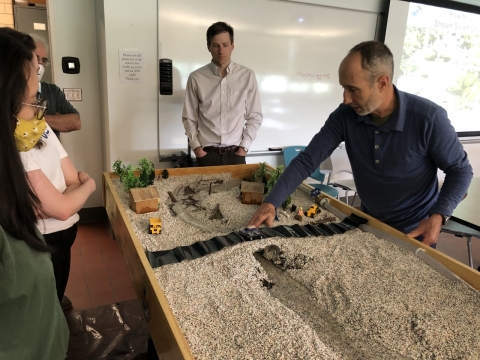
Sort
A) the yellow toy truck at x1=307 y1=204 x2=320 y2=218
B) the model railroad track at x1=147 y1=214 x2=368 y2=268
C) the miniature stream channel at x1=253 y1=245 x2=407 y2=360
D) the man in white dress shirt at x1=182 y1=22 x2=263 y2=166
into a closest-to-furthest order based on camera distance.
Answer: the miniature stream channel at x1=253 y1=245 x2=407 y2=360
the model railroad track at x1=147 y1=214 x2=368 y2=268
the yellow toy truck at x1=307 y1=204 x2=320 y2=218
the man in white dress shirt at x1=182 y1=22 x2=263 y2=166

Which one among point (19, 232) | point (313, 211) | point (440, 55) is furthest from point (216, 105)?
point (440, 55)

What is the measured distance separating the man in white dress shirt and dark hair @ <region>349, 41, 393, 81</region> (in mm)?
1429

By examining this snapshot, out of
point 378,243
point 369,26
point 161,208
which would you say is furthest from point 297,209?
point 369,26

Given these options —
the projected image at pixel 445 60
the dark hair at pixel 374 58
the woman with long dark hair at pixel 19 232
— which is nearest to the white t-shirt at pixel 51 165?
the woman with long dark hair at pixel 19 232

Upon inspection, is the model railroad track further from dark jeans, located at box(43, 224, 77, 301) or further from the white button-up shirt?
the white button-up shirt

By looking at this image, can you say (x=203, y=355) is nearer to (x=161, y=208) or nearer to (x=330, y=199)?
(x=161, y=208)

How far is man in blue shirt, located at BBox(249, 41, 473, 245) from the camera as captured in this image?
1.52m

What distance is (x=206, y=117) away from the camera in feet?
9.37

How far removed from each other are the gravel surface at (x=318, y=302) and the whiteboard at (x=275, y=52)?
2.15m

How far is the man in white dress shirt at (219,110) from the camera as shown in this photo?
9.28ft

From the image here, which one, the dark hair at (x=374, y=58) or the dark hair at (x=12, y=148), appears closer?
the dark hair at (x=12, y=148)

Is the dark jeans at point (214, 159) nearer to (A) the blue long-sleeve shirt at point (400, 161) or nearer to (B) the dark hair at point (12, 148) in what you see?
(A) the blue long-sleeve shirt at point (400, 161)

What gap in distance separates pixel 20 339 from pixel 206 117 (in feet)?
7.12

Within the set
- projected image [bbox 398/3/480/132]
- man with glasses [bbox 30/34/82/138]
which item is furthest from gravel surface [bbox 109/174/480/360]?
projected image [bbox 398/3/480/132]
